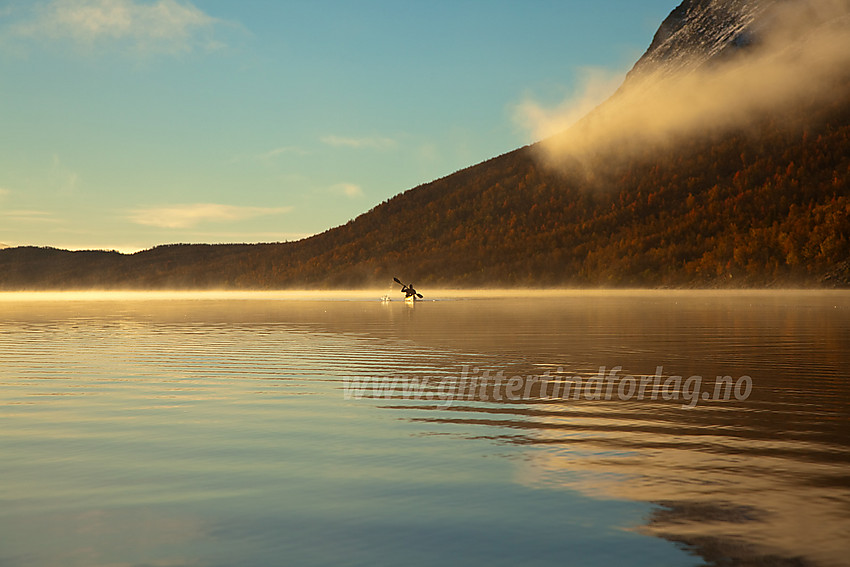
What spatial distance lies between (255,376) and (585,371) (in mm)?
9047

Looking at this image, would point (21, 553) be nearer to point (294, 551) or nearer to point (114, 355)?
point (294, 551)

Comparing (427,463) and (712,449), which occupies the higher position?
(712,449)

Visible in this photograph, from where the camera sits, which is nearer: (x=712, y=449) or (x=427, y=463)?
(x=427, y=463)

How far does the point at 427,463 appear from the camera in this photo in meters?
14.1

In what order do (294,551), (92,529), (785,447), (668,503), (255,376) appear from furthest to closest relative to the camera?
1. (255,376)
2. (785,447)
3. (668,503)
4. (92,529)
5. (294,551)

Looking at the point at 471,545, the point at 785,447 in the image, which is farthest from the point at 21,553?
the point at 785,447

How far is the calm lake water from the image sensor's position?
10.1 m

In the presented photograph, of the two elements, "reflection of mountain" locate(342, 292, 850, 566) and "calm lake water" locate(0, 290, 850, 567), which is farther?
"reflection of mountain" locate(342, 292, 850, 566)

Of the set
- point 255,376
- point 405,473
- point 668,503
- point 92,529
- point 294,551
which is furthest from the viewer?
point 255,376

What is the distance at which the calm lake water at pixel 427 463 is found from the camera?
33.1ft

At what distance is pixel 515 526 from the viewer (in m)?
10.8

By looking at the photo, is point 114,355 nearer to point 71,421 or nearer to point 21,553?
point 71,421

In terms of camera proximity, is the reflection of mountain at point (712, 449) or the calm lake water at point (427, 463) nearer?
the calm lake water at point (427, 463)

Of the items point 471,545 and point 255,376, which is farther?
point 255,376
